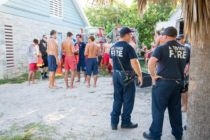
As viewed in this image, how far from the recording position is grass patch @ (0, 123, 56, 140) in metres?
3.08

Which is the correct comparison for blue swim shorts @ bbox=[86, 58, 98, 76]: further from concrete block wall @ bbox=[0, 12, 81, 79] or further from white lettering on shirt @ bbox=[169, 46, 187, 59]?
white lettering on shirt @ bbox=[169, 46, 187, 59]

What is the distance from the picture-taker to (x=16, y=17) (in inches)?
358

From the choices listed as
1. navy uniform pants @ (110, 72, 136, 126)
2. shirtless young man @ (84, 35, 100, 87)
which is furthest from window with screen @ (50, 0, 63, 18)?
navy uniform pants @ (110, 72, 136, 126)

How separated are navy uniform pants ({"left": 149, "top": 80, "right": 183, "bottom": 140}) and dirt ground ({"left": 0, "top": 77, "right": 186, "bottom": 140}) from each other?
0.28 meters

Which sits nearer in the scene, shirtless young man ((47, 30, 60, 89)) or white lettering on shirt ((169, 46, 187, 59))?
white lettering on shirt ((169, 46, 187, 59))

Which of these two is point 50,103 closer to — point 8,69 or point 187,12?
point 187,12

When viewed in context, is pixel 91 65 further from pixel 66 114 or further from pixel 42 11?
pixel 42 11

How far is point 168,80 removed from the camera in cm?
280

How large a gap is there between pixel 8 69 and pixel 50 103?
4.77 metres

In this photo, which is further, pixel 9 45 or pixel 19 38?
pixel 19 38

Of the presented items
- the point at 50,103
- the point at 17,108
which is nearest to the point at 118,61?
the point at 50,103

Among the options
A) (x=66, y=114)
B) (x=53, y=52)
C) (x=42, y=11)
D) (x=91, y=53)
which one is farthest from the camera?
(x=42, y=11)

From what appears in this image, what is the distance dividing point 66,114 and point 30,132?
3.51 ft

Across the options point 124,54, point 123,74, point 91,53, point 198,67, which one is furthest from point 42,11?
point 198,67
